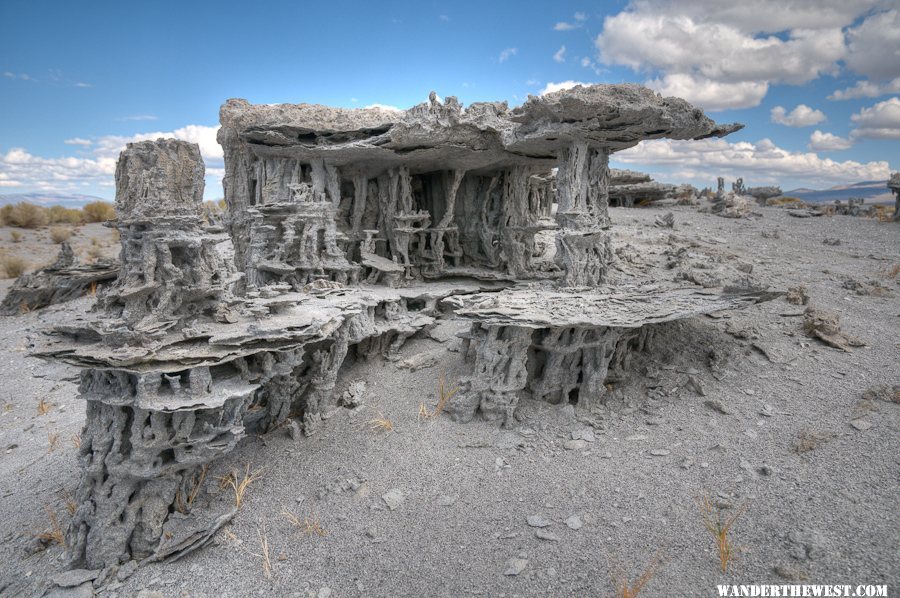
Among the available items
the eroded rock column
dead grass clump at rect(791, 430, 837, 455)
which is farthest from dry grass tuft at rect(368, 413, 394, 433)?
dead grass clump at rect(791, 430, 837, 455)

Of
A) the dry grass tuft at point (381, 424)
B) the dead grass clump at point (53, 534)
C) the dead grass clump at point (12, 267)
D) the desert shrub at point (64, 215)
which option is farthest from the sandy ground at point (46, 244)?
the dry grass tuft at point (381, 424)

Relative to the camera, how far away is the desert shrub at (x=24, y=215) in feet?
82.7

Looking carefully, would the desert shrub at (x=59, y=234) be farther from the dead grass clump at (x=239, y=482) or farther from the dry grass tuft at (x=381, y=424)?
the dry grass tuft at (x=381, y=424)

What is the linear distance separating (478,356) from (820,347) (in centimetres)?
625

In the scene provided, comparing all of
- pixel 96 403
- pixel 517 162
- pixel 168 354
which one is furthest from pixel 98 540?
pixel 517 162

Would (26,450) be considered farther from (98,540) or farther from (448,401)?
(448,401)

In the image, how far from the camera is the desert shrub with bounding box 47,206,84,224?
2755 cm

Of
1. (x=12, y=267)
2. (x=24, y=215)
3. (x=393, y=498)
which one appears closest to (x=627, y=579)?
(x=393, y=498)

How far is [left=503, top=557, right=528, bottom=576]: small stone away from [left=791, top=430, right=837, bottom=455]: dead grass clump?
3.98 metres

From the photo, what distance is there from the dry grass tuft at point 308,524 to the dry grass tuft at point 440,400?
230cm

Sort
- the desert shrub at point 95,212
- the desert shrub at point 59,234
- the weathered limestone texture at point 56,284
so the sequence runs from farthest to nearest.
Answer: the desert shrub at point 95,212 < the desert shrub at point 59,234 < the weathered limestone texture at point 56,284

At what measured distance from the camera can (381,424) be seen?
311 inches

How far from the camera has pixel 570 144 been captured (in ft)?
32.7

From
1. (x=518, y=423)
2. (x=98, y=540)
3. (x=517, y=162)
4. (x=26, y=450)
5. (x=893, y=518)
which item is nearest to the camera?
(x=893, y=518)
